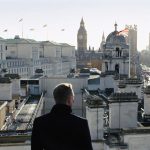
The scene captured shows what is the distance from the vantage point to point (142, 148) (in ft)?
53.8

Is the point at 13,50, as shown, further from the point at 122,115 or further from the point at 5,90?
the point at 122,115

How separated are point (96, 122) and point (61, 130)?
12.3 metres

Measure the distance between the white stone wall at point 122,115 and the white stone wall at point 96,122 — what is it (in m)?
1.63

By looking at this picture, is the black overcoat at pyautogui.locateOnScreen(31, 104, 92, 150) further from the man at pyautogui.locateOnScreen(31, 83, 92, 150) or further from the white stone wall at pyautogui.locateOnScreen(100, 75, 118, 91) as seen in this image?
the white stone wall at pyautogui.locateOnScreen(100, 75, 118, 91)

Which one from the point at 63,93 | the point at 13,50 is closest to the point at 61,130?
the point at 63,93

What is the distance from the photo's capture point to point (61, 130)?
19.8 feet

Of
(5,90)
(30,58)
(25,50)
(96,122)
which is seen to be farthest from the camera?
(25,50)

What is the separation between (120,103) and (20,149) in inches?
225

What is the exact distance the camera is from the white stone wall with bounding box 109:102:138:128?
1984cm

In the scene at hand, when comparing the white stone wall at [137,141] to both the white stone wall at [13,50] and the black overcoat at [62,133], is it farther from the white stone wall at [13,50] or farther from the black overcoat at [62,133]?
the white stone wall at [13,50]

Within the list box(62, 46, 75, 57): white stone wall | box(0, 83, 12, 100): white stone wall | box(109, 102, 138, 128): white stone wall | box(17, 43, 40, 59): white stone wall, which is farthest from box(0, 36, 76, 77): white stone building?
box(109, 102, 138, 128): white stone wall

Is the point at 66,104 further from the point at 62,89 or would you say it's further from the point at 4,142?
the point at 4,142

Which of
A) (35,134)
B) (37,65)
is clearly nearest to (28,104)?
(35,134)

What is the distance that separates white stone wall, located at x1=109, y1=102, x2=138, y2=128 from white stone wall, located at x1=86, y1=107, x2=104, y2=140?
1.63 metres
